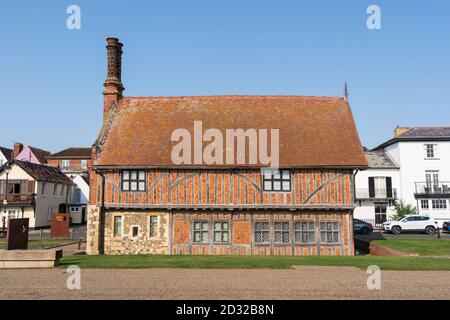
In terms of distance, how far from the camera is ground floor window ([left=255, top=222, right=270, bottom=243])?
18.5m

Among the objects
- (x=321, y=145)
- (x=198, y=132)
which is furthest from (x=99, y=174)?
(x=321, y=145)

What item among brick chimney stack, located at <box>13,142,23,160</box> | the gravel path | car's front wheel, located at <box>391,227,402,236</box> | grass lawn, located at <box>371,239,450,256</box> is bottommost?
car's front wheel, located at <box>391,227,402,236</box>

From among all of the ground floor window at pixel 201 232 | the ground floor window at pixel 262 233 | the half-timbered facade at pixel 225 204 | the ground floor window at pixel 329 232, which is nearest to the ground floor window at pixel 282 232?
the half-timbered facade at pixel 225 204

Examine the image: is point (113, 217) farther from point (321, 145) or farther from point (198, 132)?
point (321, 145)

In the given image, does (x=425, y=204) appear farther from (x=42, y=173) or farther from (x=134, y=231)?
(x=42, y=173)

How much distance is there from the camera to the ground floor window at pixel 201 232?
18.6m

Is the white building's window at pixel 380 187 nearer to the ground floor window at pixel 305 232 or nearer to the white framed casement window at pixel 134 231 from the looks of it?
the ground floor window at pixel 305 232

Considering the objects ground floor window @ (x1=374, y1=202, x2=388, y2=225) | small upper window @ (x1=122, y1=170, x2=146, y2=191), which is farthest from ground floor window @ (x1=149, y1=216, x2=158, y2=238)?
ground floor window @ (x1=374, y1=202, x2=388, y2=225)

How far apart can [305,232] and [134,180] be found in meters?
9.38

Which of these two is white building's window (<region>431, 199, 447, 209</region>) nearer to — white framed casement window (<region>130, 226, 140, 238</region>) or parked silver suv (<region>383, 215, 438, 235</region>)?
parked silver suv (<region>383, 215, 438, 235</region>)

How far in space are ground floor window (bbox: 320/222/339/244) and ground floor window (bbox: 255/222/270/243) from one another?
2.78 meters

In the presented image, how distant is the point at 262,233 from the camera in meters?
18.5
